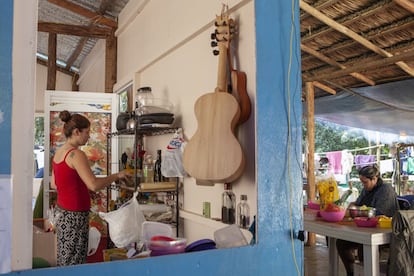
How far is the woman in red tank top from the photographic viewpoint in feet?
7.97

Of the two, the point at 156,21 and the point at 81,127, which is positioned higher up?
the point at 156,21

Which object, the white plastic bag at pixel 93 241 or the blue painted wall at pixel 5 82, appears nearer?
the blue painted wall at pixel 5 82

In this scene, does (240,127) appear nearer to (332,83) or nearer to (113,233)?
(113,233)

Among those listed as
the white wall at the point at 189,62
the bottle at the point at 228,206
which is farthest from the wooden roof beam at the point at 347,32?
the bottle at the point at 228,206

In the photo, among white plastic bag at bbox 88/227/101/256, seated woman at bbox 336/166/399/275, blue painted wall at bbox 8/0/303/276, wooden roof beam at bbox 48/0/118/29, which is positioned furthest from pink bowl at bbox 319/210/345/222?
wooden roof beam at bbox 48/0/118/29

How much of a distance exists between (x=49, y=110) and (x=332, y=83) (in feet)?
12.7

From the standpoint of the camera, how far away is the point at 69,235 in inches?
98.4

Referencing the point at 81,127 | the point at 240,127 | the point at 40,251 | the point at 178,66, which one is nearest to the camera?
the point at 40,251

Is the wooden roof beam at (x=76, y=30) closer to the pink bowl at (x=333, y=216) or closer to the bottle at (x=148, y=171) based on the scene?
the bottle at (x=148, y=171)

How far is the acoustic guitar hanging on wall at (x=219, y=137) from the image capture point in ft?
6.28

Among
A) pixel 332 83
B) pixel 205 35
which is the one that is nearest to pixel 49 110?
pixel 205 35

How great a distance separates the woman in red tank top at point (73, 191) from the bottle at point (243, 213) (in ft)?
2.97

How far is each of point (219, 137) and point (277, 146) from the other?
1.10ft

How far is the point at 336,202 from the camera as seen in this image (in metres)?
3.38
